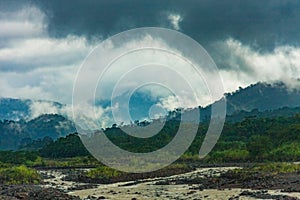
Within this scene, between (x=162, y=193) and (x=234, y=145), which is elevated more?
(x=234, y=145)

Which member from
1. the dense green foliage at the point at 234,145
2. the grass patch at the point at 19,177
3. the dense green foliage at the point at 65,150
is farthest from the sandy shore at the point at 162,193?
the dense green foliage at the point at 65,150

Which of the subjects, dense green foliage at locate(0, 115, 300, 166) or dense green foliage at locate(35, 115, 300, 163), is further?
dense green foliage at locate(0, 115, 300, 166)

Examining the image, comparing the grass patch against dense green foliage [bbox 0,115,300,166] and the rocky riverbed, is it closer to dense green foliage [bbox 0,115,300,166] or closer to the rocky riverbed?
the rocky riverbed

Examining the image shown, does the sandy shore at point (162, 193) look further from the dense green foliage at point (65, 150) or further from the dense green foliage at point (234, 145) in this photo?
the dense green foliage at point (65, 150)

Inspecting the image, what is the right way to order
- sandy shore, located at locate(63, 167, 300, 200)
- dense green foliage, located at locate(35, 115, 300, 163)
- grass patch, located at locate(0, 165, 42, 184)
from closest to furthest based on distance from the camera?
1. sandy shore, located at locate(63, 167, 300, 200)
2. grass patch, located at locate(0, 165, 42, 184)
3. dense green foliage, located at locate(35, 115, 300, 163)

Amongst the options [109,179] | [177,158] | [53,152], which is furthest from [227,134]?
[109,179]

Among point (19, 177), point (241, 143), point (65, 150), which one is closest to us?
point (19, 177)

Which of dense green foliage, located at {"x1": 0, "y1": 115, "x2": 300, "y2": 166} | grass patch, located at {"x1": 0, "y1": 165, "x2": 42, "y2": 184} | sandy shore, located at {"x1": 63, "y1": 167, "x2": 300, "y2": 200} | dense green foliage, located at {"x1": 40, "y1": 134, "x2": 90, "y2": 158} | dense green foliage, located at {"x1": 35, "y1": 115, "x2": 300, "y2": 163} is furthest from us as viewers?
dense green foliage, located at {"x1": 40, "y1": 134, "x2": 90, "y2": 158}

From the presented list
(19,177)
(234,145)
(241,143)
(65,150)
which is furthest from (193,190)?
(65,150)

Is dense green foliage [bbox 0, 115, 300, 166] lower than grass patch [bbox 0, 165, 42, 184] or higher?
higher

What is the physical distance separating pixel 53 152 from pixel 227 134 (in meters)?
39.6

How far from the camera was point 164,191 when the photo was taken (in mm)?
43469

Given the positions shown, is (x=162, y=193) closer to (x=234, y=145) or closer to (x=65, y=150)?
(x=234, y=145)

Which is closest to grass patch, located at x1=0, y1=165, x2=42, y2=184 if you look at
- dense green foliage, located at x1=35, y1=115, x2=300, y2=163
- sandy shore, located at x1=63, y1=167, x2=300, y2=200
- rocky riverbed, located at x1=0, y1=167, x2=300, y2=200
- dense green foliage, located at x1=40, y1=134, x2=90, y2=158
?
rocky riverbed, located at x1=0, y1=167, x2=300, y2=200
